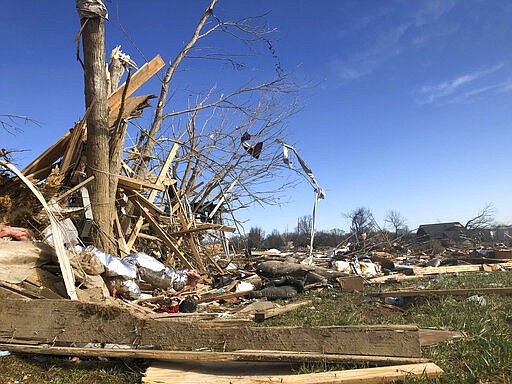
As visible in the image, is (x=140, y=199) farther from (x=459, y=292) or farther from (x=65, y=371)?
(x=459, y=292)

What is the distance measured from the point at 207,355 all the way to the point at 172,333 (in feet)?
1.27

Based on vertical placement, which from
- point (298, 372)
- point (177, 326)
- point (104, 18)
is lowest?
point (298, 372)

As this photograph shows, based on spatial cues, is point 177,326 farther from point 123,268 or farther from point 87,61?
point 87,61

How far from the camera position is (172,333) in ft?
9.25

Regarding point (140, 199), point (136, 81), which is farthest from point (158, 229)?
point (136, 81)

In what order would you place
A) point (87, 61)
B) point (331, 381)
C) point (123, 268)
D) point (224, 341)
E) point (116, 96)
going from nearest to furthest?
point (331, 381), point (224, 341), point (123, 268), point (87, 61), point (116, 96)

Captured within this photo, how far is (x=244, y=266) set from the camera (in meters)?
10.1

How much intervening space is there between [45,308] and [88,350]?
0.49m

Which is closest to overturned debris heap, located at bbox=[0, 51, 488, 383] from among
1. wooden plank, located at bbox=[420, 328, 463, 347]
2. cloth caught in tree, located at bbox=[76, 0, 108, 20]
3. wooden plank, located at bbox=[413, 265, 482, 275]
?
wooden plank, located at bbox=[420, 328, 463, 347]

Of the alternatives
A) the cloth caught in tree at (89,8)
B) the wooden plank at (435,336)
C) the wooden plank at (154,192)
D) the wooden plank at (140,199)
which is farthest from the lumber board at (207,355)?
the cloth caught in tree at (89,8)

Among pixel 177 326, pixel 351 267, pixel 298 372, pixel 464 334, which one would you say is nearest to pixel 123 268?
pixel 177 326

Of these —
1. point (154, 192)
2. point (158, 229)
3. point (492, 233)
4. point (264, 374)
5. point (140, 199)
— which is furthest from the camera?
point (492, 233)

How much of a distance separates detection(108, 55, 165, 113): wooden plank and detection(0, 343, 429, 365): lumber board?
412 centimetres

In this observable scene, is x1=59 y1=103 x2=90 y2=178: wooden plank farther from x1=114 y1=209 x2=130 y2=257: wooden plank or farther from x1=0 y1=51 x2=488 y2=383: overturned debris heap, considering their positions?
x1=114 y1=209 x2=130 y2=257: wooden plank
